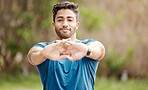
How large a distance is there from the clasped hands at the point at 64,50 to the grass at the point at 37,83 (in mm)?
5707

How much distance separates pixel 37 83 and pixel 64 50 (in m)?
6.25

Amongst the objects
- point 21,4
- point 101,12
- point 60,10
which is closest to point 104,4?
point 101,12

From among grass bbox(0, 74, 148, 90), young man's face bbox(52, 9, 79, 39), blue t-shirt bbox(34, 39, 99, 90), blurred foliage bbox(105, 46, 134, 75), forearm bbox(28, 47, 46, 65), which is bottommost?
grass bbox(0, 74, 148, 90)

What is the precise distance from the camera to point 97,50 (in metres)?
1.72

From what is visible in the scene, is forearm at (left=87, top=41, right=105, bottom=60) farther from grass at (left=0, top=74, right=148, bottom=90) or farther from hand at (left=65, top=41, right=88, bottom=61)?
grass at (left=0, top=74, right=148, bottom=90)

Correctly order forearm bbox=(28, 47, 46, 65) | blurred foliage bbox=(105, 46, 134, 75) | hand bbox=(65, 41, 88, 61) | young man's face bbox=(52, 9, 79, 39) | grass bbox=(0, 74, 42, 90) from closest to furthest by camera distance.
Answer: hand bbox=(65, 41, 88, 61)
forearm bbox=(28, 47, 46, 65)
young man's face bbox=(52, 9, 79, 39)
grass bbox=(0, 74, 42, 90)
blurred foliage bbox=(105, 46, 134, 75)

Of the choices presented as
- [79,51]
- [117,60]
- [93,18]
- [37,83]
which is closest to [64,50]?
[79,51]

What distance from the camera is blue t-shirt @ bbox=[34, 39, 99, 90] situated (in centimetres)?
178

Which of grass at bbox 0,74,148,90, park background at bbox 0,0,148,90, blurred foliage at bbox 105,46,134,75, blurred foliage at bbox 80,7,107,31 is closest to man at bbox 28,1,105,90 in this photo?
grass at bbox 0,74,148,90

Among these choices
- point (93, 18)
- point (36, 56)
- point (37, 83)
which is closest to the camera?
point (36, 56)

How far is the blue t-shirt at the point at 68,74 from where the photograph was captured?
70.0 inches

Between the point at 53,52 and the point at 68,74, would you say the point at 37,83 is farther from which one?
the point at 53,52

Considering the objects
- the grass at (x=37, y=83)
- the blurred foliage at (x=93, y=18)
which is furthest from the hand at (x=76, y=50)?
the blurred foliage at (x=93, y=18)

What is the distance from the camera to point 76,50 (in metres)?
1.62
